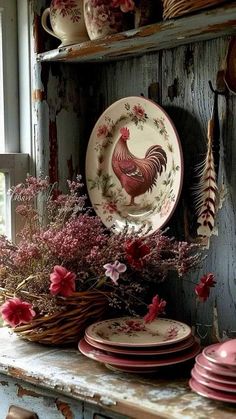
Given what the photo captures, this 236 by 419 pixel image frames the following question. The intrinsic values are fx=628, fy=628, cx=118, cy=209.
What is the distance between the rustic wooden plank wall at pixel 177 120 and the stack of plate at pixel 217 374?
0.29 meters

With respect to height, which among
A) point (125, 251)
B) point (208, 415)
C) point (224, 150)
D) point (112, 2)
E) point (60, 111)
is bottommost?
point (208, 415)

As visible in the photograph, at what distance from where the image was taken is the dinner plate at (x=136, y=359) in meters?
1.26

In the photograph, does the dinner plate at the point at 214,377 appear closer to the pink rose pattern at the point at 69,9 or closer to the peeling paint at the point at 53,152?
the peeling paint at the point at 53,152

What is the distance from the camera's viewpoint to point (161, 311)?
1410 mm

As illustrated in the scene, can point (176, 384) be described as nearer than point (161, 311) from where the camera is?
Yes

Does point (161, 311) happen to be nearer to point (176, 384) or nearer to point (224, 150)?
point (176, 384)

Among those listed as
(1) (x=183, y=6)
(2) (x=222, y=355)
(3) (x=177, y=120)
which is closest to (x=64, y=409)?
(2) (x=222, y=355)

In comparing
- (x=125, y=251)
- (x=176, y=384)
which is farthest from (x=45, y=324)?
(x=176, y=384)

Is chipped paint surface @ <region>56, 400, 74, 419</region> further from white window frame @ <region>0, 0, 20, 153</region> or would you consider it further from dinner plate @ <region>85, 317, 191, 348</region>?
white window frame @ <region>0, 0, 20, 153</region>

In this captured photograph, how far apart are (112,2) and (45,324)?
29.9 inches

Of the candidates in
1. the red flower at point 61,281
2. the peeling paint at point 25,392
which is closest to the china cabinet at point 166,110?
the peeling paint at point 25,392

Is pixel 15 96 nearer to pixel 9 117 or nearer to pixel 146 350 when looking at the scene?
pixel 9 117

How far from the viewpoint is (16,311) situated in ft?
4.52

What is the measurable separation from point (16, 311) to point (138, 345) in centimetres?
29
